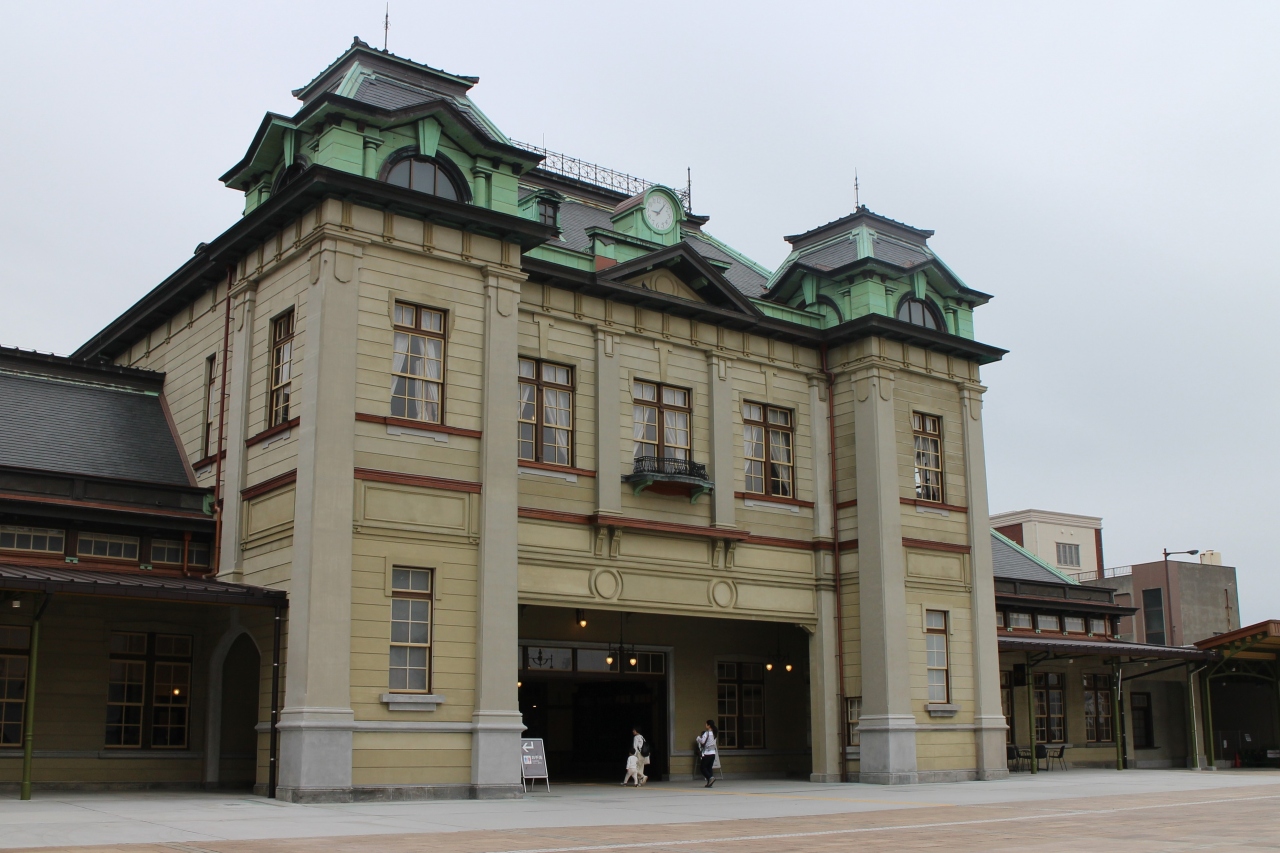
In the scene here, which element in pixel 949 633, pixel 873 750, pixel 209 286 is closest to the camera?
pixel 209 286

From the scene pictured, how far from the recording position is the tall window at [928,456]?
30453 millimetres

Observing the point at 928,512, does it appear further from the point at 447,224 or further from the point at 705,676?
the point at 447,224

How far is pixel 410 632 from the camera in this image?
70.9 feet

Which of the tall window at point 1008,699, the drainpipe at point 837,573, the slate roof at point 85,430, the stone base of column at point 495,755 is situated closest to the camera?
the stone base of column at point 495,755

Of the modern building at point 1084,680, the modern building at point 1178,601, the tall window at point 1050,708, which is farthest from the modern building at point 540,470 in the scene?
the modern building at point 1178,601

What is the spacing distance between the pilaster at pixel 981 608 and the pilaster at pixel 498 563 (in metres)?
12.3

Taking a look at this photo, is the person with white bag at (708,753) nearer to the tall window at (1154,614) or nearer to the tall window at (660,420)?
the tall window at (660,420)

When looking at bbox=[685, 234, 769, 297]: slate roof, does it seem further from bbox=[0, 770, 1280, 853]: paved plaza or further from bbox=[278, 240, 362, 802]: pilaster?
bbox=[0, 770, 1280, 853]: paved plaza

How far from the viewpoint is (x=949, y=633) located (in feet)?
97.8

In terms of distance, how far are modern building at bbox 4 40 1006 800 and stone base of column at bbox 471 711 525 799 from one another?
55 mm

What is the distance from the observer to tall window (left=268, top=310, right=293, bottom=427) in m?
22.6

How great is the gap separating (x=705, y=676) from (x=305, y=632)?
12.5 meters

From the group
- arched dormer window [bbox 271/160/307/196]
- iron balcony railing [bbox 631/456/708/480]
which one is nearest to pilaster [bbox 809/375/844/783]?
iron balcony railing [bbox 631/456/708/480]

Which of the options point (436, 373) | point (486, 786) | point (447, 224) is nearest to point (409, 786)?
point (486, 786)
